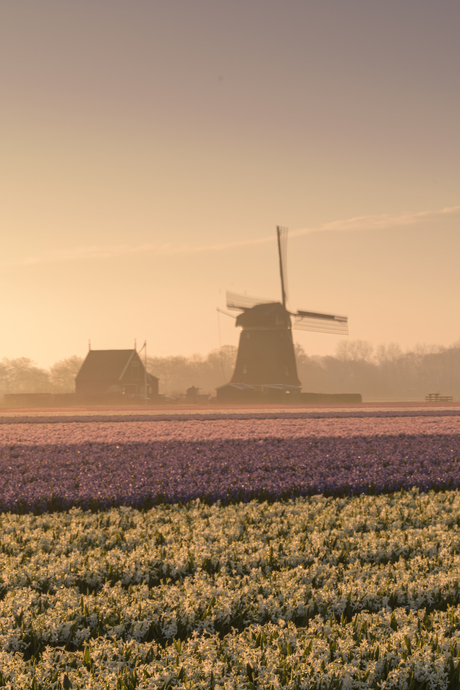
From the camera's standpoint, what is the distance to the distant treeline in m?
119

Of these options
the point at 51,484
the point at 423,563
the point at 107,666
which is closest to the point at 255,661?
the point at 107,666

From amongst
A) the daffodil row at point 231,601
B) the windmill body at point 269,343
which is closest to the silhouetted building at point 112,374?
the windmill body at point 269,343

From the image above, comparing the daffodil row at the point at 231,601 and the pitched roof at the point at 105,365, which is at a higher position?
the pitched roof at the point at 105,365

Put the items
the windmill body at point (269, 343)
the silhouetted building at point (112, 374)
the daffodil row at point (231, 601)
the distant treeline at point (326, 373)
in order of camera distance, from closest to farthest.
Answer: the daffodil row at point (231, 601) → the windmill body at point (269, 343) → the silhouetted building at point (112, 374) → the distant treeline at point (326, 373)

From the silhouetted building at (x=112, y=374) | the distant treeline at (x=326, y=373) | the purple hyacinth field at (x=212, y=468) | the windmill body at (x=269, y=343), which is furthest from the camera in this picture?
the distant treeline at (x=326, y=373)

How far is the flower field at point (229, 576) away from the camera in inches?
146

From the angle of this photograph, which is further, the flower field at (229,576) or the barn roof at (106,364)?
the barn roof at (106,364)

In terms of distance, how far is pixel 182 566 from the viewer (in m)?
5.87

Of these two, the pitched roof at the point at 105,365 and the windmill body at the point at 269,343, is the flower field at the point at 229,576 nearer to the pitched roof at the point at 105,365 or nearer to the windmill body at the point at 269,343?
the windmill body at the point at 269,343

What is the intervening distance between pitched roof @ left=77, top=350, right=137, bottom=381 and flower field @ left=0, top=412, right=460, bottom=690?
58.3 meters

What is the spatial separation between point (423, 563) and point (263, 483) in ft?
15.6

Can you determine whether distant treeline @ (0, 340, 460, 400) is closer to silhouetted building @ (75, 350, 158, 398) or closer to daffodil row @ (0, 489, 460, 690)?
silhouetted building @ (75, 350, 158, 398)

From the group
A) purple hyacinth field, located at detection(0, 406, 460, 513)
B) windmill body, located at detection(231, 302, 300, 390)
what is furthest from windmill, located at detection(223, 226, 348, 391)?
purple hyacinth field, located at detection(0, 406, 460, 513)

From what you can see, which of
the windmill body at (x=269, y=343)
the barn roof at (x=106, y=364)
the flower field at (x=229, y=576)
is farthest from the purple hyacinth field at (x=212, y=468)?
the barn roof at (x=106, y=364)
